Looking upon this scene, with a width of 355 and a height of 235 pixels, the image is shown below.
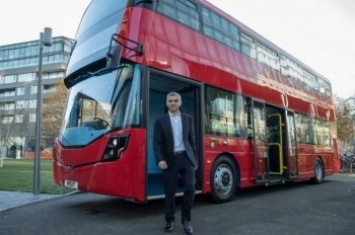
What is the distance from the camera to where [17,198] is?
356 inches

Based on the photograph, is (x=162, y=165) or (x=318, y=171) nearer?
(x=162, y=165)

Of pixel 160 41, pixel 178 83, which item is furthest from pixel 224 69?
pixel 160 41

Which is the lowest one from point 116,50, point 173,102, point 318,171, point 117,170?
point 318,171

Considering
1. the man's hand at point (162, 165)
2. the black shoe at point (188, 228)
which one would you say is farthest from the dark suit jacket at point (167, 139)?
the black shoe at point (188, 228)

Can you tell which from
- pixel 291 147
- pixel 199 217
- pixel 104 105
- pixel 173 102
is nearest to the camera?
pixel 173 102

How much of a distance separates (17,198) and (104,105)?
4.19 meters

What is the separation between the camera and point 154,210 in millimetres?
7340

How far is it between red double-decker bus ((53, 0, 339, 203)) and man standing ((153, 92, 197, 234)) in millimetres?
628

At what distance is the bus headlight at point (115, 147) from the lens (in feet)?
19.9

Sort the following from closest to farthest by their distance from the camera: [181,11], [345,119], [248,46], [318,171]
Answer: [181,11]
[248,46]
[318,171]
[345,119]

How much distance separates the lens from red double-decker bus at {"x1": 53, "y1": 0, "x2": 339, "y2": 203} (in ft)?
20.4

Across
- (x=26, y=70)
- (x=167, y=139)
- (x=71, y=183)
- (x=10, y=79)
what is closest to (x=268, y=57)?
(x=167, y=139)

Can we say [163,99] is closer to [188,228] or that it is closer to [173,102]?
[173,102]

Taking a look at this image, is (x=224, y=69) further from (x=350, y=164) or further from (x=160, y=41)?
(x=350, y=164)
